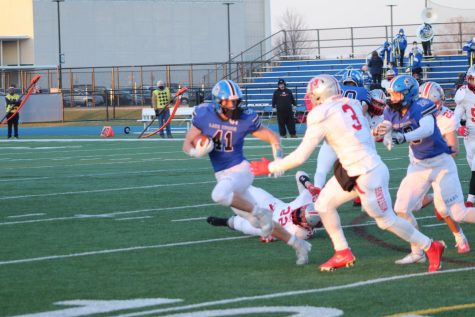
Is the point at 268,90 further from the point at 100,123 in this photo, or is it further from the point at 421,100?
the point at 421,100

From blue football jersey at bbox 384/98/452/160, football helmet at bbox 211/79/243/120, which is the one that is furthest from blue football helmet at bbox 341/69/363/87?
football helmet at bbox 211/79/243/120

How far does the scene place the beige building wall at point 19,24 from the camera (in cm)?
6364

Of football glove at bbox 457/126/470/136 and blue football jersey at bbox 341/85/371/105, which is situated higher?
blue football jersey at bbox 341/85/371/105

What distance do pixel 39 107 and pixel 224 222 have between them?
33.2 meters

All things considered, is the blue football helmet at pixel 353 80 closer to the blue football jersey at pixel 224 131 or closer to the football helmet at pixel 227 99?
the blue football jersey at pixel 224 131

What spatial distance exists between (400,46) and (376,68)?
3.12 meters

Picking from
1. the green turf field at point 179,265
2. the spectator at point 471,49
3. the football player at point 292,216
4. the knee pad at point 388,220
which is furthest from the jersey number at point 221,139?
the spectator at point 471,49

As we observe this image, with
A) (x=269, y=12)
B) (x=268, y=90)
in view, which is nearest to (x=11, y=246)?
(x=268, y=90)

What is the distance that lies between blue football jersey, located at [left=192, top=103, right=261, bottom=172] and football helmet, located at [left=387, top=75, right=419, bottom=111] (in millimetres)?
1159

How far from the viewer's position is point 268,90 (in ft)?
133

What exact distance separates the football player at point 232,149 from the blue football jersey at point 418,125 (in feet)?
3.36

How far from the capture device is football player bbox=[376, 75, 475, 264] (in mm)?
9477

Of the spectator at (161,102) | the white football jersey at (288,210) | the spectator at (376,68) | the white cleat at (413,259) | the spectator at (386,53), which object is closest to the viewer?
the white cleat at (413,259)

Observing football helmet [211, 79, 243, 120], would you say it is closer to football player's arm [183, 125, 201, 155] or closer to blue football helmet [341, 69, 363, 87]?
football player's arm [183, 125, 201, 155]
